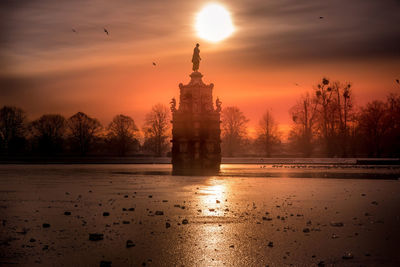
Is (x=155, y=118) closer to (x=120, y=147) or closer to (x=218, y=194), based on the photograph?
(x=120, y=147)

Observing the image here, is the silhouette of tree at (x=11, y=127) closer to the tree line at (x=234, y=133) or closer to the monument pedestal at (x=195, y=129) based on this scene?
the tree line at (x=234, y=133)

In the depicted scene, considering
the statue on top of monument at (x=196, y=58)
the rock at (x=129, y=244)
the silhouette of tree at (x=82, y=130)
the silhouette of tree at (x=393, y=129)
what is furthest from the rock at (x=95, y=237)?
the silhouette of tree at (x=82, y=130)

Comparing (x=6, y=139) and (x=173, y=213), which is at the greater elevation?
(x=6, y=139)

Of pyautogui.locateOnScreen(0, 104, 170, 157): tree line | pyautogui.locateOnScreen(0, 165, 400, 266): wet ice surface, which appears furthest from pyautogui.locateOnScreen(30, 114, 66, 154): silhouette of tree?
pyautogui.locateOnScreen(0, 165, 400, 266): wet ice surface

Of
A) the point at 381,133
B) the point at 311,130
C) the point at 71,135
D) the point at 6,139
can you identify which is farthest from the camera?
the point at 71,135

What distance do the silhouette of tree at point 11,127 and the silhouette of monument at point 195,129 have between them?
60781 millimetres

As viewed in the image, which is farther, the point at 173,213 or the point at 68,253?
the point at 173,213

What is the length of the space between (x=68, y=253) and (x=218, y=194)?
44.2 feet

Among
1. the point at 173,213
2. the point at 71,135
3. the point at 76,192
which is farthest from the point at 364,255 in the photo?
the point at 71,135

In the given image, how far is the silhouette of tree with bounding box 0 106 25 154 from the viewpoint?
346 feet

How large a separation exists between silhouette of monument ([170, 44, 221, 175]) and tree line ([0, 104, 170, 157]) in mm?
45753

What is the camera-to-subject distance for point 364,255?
9.50 meters

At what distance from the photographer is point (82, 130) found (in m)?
115

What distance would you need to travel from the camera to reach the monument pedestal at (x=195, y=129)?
5484 cm
